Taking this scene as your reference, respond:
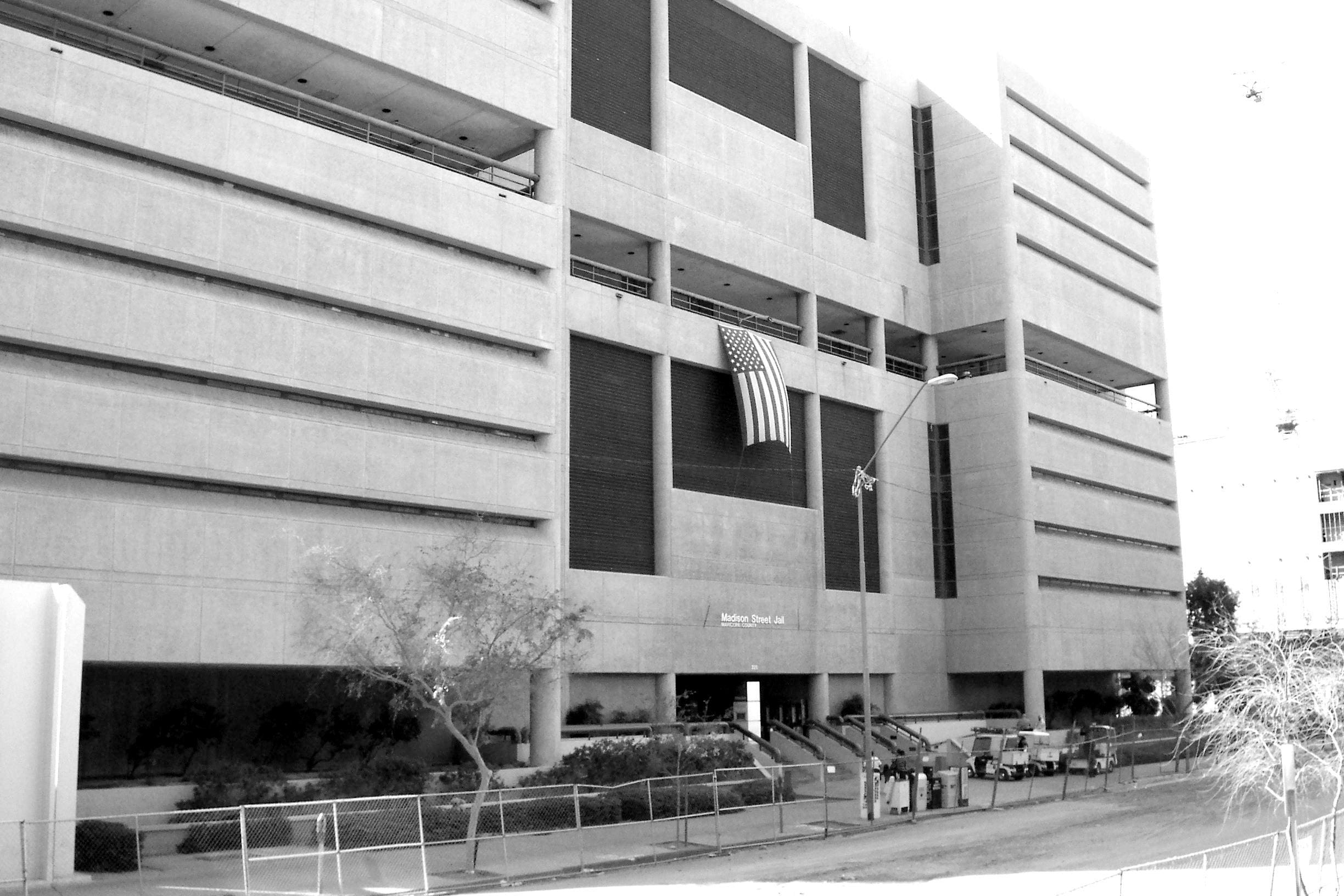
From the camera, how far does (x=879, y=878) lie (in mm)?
25719

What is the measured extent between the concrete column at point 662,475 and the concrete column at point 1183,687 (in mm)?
39731

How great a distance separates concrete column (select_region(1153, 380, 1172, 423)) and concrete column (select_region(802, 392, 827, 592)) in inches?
1225

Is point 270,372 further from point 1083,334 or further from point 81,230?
point 1083,334

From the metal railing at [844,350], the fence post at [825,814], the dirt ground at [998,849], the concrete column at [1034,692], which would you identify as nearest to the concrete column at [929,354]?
the metal railing at [844,350]

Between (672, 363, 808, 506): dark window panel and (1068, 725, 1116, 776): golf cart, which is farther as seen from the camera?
(672, 363, 808, 506): dark window panel

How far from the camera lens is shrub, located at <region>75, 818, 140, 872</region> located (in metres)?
27.4

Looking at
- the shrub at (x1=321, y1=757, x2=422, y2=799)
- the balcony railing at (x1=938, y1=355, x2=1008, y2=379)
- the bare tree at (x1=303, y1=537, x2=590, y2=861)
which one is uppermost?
the balcony railing at (x1=938, y1=355, x2=1008, y2=379)

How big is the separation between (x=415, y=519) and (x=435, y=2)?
676 inches

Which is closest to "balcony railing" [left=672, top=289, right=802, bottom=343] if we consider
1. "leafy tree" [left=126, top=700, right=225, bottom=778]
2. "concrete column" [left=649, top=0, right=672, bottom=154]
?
"concrete column" [left=649, top=0, right=672, bottom=154]

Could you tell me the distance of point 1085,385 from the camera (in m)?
78.2

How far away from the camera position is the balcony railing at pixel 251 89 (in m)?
37.1

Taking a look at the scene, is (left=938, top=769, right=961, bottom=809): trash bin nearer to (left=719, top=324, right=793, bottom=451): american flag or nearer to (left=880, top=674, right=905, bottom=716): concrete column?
(left=719, top=324, right=793, bottom=451): american flag

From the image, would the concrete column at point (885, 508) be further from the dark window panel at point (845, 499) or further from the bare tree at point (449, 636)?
the bare tree at point (449, 636)

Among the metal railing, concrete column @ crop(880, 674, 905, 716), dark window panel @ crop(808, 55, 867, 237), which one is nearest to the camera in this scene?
concrete column @ crop(880, 674, 905, 716)
